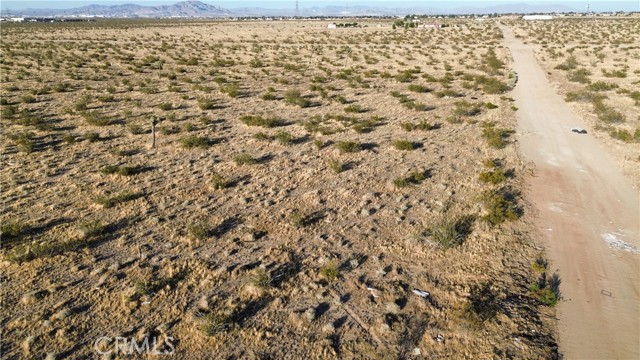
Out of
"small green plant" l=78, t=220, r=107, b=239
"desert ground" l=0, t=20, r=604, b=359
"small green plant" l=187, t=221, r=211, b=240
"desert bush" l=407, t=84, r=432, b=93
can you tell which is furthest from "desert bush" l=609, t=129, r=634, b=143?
"small green plant" l=78, t=220, r=107, b=239

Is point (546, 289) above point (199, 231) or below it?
below

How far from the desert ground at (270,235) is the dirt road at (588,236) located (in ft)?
1.61

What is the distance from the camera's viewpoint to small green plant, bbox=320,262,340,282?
8625 mm

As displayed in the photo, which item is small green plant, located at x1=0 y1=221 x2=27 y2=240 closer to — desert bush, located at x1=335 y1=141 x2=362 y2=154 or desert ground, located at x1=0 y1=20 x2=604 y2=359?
desert ground, located at x1=0 y1=20 x2=604 y2=359

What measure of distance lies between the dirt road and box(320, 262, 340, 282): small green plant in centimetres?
435

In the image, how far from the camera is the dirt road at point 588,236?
7.47m

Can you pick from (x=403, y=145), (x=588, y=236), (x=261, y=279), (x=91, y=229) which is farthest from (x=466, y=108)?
(x=91, y=229)

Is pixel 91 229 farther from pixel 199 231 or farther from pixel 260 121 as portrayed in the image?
pixel 260 121

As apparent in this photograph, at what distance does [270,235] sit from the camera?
1018 centimetres

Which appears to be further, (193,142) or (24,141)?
(193,142)

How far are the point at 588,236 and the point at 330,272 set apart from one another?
7.06m

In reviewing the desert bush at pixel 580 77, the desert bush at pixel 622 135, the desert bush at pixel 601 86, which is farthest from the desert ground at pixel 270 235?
the desert bush at pixel 580 77

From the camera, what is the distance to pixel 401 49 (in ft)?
177

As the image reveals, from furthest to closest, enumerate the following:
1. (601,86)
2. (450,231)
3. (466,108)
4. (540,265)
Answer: (601,86) → (466,108) → (450,231) → (540,265)
